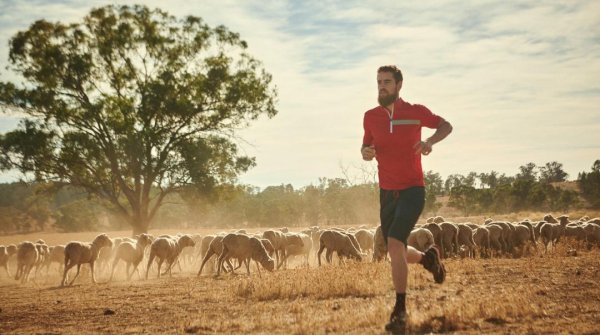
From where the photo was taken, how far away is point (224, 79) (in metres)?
28.4

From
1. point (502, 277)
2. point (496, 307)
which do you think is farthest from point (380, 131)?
point (502, 277)

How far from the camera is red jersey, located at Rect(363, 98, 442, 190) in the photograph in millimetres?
5551

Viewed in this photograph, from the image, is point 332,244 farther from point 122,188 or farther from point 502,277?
point 122,188

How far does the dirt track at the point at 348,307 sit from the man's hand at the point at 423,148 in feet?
5.33

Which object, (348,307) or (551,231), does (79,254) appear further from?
(551,231)

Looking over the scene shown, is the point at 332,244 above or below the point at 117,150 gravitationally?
below

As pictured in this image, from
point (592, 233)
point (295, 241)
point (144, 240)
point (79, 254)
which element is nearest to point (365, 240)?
point (295, 241)

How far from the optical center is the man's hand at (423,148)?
5.44m

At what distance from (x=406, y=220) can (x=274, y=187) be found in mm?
171990

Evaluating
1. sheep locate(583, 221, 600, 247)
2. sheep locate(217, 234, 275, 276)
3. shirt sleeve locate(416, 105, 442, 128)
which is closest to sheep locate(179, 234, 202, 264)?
sheep locate(217, 234, 275, 276)

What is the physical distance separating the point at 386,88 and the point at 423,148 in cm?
83

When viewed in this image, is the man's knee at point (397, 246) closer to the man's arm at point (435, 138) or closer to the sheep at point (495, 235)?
the man's arm at point (435, 138)

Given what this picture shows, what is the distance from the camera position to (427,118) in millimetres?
5738

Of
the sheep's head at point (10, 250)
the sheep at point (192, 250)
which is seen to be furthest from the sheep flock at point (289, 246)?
A: the sheep at point (192, 250)
